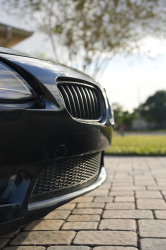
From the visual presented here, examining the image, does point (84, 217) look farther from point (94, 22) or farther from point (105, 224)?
point (94, 22)

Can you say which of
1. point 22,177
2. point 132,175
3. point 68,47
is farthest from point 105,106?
point 68,47

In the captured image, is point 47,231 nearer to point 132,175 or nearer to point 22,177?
point 22,177

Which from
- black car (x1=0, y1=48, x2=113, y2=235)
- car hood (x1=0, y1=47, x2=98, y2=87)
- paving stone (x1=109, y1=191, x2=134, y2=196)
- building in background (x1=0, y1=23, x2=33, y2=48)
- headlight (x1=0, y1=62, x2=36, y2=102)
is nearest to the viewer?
black car (x1=0, y1=48, x2=113, y2=235)

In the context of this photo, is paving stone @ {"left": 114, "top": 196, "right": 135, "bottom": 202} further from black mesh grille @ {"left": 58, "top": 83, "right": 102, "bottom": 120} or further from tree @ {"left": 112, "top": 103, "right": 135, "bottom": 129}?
tree @ {"left": 112, "top": 103, "right": 135, "bottom": 129}

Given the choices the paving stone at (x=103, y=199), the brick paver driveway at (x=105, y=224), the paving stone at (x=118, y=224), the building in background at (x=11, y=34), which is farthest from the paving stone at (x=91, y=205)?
the building in background at (x=11, y=34)

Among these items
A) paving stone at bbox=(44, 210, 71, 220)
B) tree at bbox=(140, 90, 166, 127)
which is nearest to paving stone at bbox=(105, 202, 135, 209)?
paving stone at bbox=(44, 210, 71, 220)

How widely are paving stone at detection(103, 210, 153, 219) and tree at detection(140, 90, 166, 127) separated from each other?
67.0 m

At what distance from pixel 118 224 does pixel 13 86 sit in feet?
4.20

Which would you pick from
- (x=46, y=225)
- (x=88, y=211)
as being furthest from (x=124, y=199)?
(x=46, y=225)

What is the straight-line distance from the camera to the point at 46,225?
2111 mm

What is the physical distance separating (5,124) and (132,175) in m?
2.94

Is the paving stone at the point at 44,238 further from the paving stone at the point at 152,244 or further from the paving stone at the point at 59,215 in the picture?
the paving stone at the point at 152,244

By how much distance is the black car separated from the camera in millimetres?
1344

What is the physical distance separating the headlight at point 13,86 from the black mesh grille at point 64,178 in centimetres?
45
